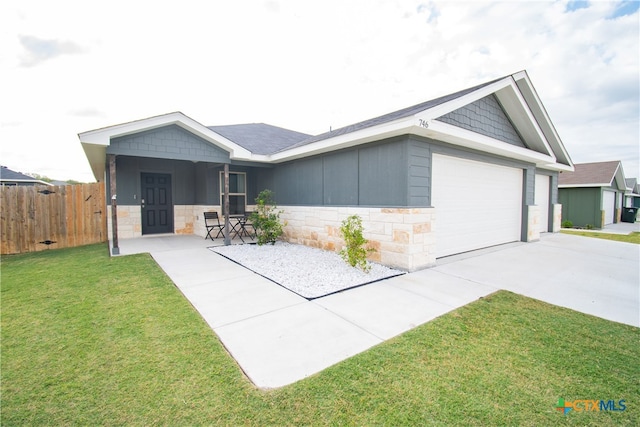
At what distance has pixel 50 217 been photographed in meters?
7.46

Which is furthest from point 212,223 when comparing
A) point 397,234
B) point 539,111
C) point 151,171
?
point 539,111

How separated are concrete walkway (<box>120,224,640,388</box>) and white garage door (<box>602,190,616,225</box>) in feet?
41.3

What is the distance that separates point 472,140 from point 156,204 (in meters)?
9.75

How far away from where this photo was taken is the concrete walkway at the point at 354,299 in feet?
8.02

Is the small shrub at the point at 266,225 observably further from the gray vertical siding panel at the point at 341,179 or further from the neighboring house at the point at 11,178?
the neighboring house at the point at 11,178

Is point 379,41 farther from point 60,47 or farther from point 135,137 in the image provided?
point 60,47

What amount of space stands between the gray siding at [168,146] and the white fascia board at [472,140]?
562cm

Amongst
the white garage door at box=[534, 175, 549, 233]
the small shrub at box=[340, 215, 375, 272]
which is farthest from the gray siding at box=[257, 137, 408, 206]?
the white garage door at box=[534, 175, 549, 233]

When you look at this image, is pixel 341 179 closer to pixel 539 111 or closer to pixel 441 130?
pixel 441 130

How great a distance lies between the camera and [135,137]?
647 cm

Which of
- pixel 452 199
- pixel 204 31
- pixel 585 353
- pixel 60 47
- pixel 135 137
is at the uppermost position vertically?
pixel 204 31

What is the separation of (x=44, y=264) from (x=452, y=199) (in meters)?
9.04

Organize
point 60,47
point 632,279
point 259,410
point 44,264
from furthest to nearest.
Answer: point 60,47, point 44,264, point 632,279, point 259,410

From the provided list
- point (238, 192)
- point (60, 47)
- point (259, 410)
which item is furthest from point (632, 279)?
point (60, 47)
